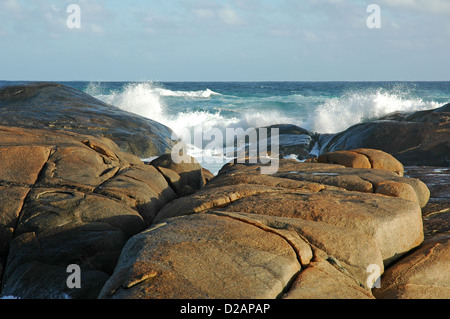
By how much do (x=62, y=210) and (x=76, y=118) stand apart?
21.8 ft

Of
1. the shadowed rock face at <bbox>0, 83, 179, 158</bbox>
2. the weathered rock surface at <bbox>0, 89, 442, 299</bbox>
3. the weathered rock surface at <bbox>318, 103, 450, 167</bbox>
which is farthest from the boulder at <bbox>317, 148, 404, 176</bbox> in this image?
the shadowed rock face at <bbox>0, 83, 179, 158</bbox>

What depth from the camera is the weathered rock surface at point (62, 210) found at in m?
4.10

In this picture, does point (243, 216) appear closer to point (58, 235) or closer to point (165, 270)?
point (165, 270)

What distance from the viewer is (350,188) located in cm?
533

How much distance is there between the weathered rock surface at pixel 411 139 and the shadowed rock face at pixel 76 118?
15.7ft

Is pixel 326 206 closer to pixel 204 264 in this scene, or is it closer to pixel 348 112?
pixel 204 264

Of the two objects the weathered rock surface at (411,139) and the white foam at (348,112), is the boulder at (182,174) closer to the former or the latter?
the weathered rock surface at (411,139)

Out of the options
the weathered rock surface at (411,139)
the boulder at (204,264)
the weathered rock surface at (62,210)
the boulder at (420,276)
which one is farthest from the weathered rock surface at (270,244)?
the weathered rock surface at (411,139)

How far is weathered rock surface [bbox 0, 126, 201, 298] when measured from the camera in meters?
4.10

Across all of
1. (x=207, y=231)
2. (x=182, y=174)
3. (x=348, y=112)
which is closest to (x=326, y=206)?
(x=207, y=231)

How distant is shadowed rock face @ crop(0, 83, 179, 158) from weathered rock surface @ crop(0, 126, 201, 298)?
4057 mm

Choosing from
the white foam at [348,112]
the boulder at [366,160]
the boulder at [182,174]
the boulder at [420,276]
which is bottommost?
the boulder at [420,276]

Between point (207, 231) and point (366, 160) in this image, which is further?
point (366, 160)

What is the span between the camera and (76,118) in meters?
11.0
